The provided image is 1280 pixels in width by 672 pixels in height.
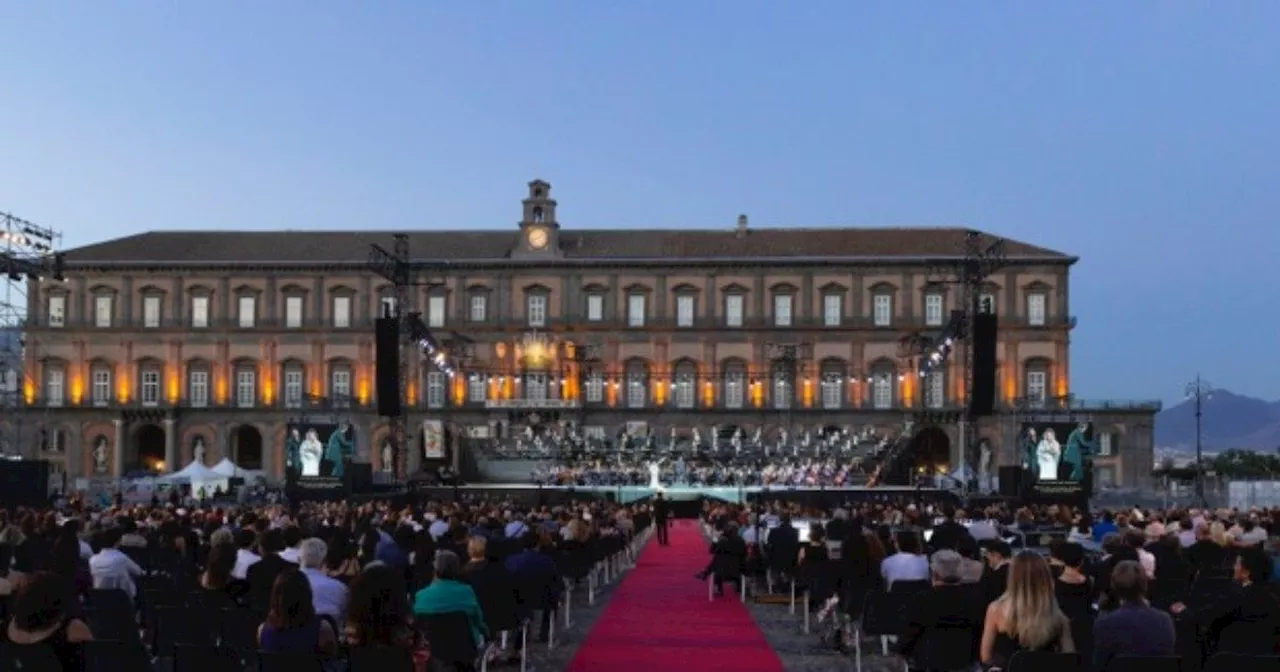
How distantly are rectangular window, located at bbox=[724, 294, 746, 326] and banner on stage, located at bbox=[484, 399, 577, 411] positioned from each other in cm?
921

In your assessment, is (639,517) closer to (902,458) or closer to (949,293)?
(902,458)

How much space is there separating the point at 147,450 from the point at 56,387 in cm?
534

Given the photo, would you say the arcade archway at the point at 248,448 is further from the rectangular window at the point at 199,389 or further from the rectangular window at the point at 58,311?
the rectangular window at the point at 58,311

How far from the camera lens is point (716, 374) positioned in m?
80.8

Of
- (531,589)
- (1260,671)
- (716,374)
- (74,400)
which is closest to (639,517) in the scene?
(531,589)

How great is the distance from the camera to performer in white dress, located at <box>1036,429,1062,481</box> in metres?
43.5

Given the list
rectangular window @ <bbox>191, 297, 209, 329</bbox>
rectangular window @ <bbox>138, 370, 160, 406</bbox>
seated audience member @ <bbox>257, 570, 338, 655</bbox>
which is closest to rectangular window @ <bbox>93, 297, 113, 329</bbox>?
rectangular window @ <bbox>138, 370, 160, 406</bbox>

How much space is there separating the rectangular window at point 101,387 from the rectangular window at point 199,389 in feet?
13.0


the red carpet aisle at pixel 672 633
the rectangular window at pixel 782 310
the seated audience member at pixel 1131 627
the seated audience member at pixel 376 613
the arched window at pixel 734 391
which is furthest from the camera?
the rectangular window at pixel 782 310

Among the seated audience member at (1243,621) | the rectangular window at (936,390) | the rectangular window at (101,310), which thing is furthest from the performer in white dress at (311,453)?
the rectangular window at (101,310)

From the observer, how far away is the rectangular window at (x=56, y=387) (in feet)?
270

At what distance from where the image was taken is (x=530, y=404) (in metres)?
78.0

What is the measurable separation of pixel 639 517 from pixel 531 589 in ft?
72.3

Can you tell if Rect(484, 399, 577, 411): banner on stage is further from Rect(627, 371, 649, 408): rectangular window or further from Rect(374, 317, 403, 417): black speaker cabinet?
Rect(374, 317, 403, 417): black speaker cabinet
